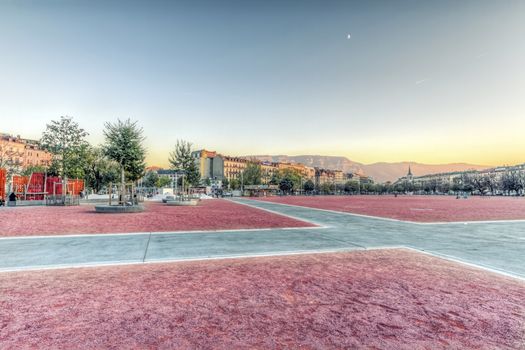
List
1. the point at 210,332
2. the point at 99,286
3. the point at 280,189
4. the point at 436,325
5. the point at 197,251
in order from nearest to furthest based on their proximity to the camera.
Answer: the point at 210,332, the point at 436,325, the point at 99,286, the point at 197,251, the point at 280,189

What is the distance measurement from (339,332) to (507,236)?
11.8 m

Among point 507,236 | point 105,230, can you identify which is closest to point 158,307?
point 105,230

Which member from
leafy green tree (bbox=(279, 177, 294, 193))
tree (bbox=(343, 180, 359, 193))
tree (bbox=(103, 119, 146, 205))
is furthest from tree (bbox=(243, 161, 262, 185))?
tree (bbox=(103, 119, 146, 205))

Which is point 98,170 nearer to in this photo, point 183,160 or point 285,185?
point 183,160

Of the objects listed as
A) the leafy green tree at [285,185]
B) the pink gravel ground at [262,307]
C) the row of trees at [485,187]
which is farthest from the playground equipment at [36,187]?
the row of trees at [485,187]

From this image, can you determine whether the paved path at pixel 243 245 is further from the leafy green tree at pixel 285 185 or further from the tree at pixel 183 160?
the leafy green tree at pixel 285 185

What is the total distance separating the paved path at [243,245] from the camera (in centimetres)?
724

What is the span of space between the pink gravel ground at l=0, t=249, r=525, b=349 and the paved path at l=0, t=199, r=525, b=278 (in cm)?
109

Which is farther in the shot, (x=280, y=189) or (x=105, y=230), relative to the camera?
(x=280, y=189)

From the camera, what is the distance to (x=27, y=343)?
3283 mm

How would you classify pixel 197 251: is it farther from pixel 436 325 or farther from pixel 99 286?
pixel 436 325

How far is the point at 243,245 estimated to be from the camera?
9211 millimetres

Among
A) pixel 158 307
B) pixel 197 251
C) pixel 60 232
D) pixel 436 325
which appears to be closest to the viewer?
pixel 436 325

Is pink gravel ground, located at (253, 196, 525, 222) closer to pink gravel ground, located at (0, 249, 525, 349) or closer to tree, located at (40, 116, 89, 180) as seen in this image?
pink gravel ground, located at (0, 249, 525, 349)
